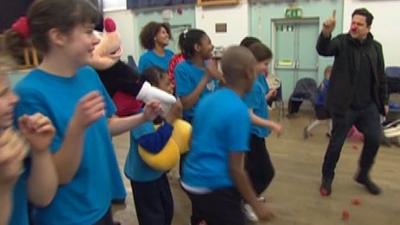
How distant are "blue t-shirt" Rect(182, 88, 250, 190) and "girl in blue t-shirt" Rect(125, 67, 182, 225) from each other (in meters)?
0.30

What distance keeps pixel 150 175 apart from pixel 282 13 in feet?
16.5

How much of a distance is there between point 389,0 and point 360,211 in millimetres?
3692

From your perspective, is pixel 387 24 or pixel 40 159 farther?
pixel 387 24

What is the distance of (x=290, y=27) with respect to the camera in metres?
6.49

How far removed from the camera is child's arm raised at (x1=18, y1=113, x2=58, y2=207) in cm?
93

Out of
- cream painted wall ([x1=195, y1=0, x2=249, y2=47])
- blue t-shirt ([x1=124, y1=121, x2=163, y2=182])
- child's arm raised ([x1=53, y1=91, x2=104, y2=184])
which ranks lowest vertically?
blue t-shirt ([x1=124, y1=121, x2=163, y2=182])

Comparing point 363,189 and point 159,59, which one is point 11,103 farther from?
point 363,189

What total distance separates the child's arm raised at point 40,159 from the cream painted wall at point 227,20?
20.1ft

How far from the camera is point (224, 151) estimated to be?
1630 mm

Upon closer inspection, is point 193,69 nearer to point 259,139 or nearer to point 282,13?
point 259,139

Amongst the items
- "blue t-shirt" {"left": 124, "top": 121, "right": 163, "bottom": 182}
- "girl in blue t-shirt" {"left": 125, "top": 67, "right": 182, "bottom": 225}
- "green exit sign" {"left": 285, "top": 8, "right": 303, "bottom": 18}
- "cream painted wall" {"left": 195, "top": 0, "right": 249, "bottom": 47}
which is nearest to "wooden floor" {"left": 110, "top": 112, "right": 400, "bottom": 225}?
"girl in blue t-shirt" {"left": 125, "top": 67, "right": 182, "bottom": 225}

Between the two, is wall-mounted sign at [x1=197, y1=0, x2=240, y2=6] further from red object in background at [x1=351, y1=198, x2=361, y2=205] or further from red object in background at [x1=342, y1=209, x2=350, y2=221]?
red object in background at [x1=342, y1=209, x2=350, y2=221]

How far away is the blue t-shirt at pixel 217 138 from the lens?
158cm

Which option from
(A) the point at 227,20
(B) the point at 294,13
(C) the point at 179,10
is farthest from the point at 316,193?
(C) the point at 179,10
